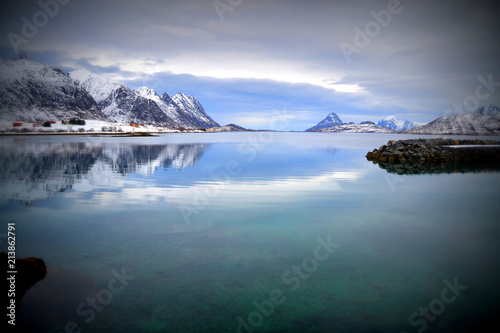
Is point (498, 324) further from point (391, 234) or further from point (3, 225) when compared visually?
point (3, 225)

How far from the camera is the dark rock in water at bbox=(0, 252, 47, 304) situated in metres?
10.1

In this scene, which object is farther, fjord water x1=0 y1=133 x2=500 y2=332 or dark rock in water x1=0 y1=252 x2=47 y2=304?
dark rock in water x1=0 y1=252 x2=47 y2=304

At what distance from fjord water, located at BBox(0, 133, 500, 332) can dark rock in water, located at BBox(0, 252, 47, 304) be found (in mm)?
403

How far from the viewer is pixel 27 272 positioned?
34.6ft

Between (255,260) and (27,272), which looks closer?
(27,272)

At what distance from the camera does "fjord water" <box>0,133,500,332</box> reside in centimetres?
887

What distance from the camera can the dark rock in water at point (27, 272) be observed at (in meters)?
10.1

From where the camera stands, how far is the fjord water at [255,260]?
29.1ft

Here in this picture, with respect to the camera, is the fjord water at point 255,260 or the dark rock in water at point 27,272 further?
the dark rock in water at point 27,272

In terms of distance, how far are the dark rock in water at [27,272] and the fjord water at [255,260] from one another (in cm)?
40

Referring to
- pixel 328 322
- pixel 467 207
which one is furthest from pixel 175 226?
pixel 467 207

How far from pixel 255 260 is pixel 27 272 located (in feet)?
25.8

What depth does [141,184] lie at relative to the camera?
30.1 meters

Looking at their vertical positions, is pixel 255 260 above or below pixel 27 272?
above
